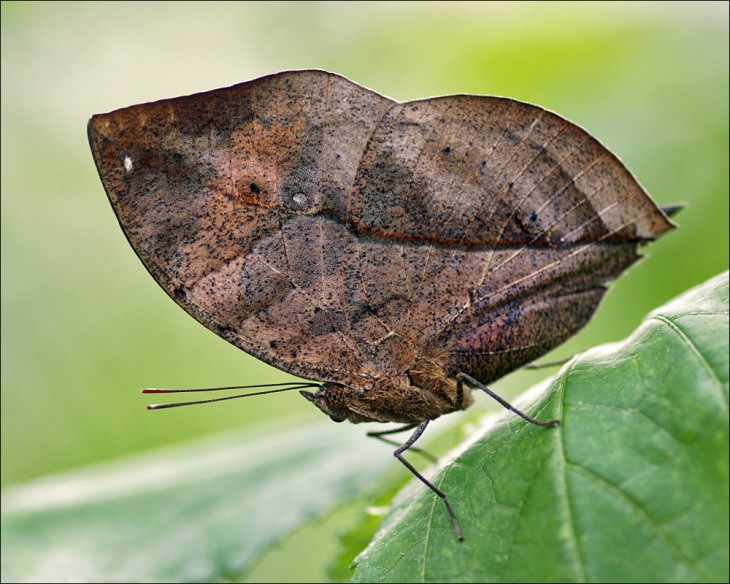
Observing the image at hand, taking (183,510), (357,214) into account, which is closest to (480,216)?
(357,214)

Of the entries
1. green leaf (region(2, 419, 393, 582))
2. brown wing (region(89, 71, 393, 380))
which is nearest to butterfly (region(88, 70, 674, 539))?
brown wing (region(89, 71, 393, 380))

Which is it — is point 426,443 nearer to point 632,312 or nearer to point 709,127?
point 632,312

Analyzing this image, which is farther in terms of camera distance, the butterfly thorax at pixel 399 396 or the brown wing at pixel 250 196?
the butterfly thorax at pixel 399 396

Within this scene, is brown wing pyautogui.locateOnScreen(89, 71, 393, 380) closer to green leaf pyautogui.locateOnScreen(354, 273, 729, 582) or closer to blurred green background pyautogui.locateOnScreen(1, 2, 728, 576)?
green leaf pyautogui.locateOnScreen(354, 273, 729, 582)

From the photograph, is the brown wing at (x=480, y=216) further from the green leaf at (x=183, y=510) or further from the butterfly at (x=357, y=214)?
the green leaf at (x=183, y=510)

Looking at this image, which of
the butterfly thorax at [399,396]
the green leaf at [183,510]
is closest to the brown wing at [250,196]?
the butterfly thorax at [399,396]

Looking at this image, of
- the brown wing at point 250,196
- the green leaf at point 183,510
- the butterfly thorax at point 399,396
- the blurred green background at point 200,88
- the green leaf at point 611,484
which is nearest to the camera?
the green leaf at point 611,484
